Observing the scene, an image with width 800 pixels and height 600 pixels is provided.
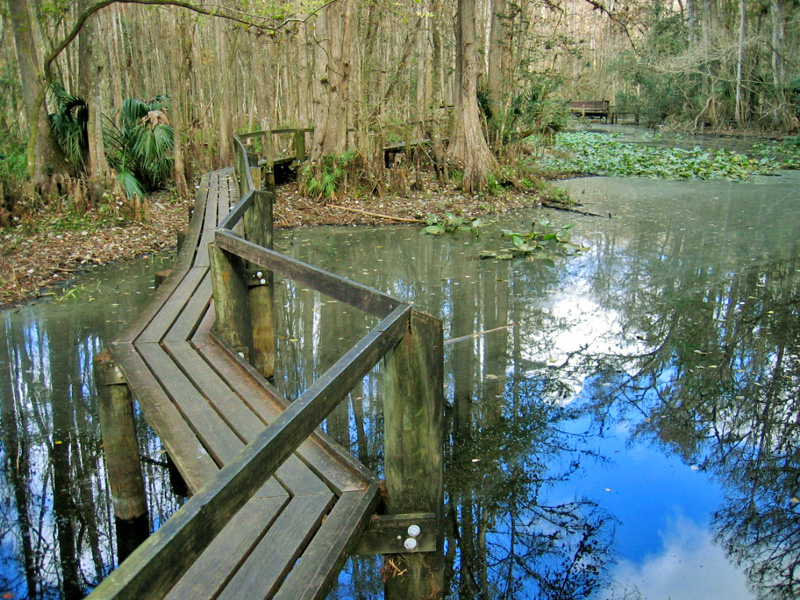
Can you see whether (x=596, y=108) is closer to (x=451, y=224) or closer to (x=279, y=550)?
(x=451, y=224)

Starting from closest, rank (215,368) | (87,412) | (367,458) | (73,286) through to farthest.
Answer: (215,368)
(367,458)
(87,412)
(73,286)

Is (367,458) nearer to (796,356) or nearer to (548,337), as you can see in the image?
(548,337)

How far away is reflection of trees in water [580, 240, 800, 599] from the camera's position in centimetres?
414

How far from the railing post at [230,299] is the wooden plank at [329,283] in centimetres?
60

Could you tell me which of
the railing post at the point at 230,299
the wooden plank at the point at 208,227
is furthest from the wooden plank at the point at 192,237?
the railing post at the point at 230,299

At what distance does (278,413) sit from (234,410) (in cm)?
23

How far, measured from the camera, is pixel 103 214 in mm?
11969

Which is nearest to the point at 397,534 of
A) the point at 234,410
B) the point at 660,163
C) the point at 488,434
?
the point at 234,410

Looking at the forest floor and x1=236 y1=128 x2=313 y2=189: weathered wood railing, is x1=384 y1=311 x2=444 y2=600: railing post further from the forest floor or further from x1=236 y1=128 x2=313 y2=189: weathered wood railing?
x1=236 y1=128 x2=313 y2=189: weathered wood railing

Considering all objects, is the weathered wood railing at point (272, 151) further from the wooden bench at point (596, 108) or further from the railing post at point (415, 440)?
the wooden bench at point (596, 108)

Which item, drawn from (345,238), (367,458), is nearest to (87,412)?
(367,458)

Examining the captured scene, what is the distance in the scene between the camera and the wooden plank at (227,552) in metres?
2.43

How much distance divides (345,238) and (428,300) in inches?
162

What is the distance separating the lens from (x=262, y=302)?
6211 mm
